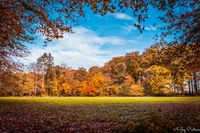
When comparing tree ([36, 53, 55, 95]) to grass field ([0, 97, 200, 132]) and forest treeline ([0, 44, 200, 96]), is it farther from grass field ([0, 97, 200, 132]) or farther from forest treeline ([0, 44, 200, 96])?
grass field ([0, 97, 200, 132])

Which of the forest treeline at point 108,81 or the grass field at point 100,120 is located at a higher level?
the forest treeline at point 108,81

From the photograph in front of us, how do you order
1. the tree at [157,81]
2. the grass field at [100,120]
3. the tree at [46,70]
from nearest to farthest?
1. the grass field at [100,120]
2. the tree at [157,81]
3. the tree at [46,70]

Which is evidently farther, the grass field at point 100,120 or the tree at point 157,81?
the tree at point 157,81

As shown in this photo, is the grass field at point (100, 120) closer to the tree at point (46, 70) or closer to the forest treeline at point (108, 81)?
the forest treeline at point (108, 81)

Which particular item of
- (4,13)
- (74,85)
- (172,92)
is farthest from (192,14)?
(74,85)

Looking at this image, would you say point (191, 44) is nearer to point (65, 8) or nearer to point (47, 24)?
point (65, 8)

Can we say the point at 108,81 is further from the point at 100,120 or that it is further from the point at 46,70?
the point at 100,120

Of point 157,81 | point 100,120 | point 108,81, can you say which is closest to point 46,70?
point 108,81

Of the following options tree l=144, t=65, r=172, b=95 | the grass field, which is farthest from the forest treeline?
the grass field

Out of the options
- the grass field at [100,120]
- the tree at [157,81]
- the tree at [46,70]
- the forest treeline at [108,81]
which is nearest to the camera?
the grass field at [100,120]

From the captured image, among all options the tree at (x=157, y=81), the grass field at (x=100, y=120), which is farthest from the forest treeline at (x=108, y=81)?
the grass field at (x=100, y=120)

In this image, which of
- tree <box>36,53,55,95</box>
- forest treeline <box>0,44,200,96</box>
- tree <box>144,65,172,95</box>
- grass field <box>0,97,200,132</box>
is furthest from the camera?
tree <box>36,53,55,95</box>

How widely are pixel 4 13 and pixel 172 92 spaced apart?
60.8 meters

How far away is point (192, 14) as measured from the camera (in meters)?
9.33
